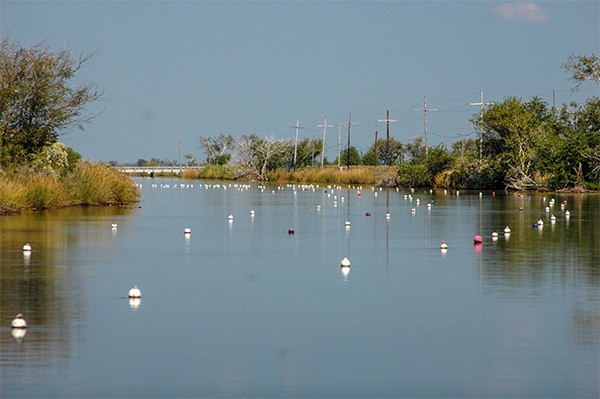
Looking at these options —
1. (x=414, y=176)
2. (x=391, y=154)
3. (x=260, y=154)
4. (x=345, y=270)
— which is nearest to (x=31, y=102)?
(x=345, y=270)

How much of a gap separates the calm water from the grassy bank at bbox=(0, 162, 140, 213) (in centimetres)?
828

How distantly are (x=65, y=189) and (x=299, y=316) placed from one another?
91.1ft

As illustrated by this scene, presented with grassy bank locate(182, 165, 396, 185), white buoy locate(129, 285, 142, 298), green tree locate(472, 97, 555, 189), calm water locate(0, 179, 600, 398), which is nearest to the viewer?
calm water locate(0, 179, 600, 398)

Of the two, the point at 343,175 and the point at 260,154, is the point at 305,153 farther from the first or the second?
the point at 343,175

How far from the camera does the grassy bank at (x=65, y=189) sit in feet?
112

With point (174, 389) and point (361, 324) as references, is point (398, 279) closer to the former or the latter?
point (361, 324)

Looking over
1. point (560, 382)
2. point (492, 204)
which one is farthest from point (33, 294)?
point (492, 204)

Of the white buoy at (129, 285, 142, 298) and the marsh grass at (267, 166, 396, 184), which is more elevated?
the marsh grass at (267, 166, 396, 184)

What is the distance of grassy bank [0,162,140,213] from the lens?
34.1 meters

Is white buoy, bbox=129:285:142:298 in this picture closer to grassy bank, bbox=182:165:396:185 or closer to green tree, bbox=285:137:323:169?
grassy bank, bbox=182:165:396:185

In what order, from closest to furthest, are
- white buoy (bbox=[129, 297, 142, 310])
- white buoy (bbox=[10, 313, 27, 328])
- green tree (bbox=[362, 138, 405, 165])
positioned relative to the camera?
white buoy (bbox=[10, 313, 27, 328]), white buoy (bbox=[129, 297, 142, 310]), green tree (bbox=[362, 138, 405, 165])

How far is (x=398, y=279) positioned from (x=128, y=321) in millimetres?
5823

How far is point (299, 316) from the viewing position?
13188 mm

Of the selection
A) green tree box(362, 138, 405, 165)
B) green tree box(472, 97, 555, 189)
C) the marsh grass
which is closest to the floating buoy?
green tree box(472, 97, 555, 189)
